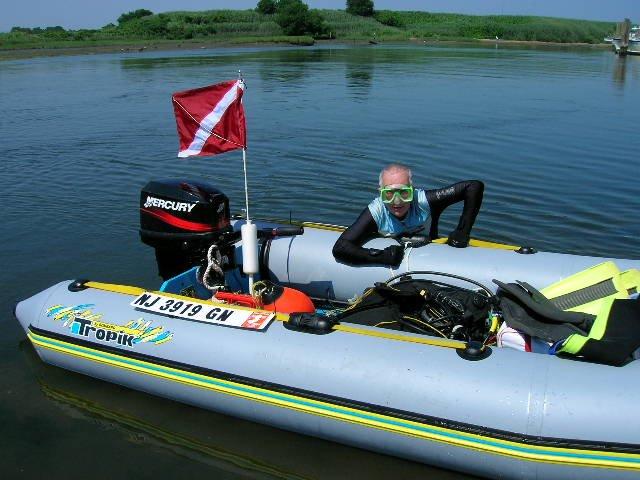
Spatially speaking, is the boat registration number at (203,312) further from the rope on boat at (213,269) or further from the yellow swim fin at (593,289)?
the yellow swim fin at (593,289)

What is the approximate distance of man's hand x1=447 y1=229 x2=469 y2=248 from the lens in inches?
195

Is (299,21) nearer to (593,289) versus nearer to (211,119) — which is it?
(211,119)

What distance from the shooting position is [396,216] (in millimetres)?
4957

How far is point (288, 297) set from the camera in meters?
4.55

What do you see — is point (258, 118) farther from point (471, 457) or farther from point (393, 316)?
point (471, 457)

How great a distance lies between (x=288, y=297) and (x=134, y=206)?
448 centimetres

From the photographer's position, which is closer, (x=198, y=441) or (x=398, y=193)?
(x=198, y=441)

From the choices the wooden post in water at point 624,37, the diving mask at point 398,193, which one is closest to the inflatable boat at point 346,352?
the diving mask at point 398,193

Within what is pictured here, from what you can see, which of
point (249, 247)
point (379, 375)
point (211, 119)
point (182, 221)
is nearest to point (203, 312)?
point (249, 247)

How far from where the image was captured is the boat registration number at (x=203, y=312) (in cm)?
406

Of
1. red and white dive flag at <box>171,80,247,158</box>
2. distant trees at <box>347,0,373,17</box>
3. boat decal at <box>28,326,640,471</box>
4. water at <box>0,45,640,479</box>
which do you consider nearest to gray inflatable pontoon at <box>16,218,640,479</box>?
boat decal at <box>28,326,640,471</box>

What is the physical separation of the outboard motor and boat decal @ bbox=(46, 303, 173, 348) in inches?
27.3

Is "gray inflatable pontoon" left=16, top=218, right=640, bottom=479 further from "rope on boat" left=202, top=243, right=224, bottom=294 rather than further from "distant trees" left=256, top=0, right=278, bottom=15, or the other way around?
"distant trees" left=256, top=0, right=278, bottom=15

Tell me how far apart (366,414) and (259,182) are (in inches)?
247
